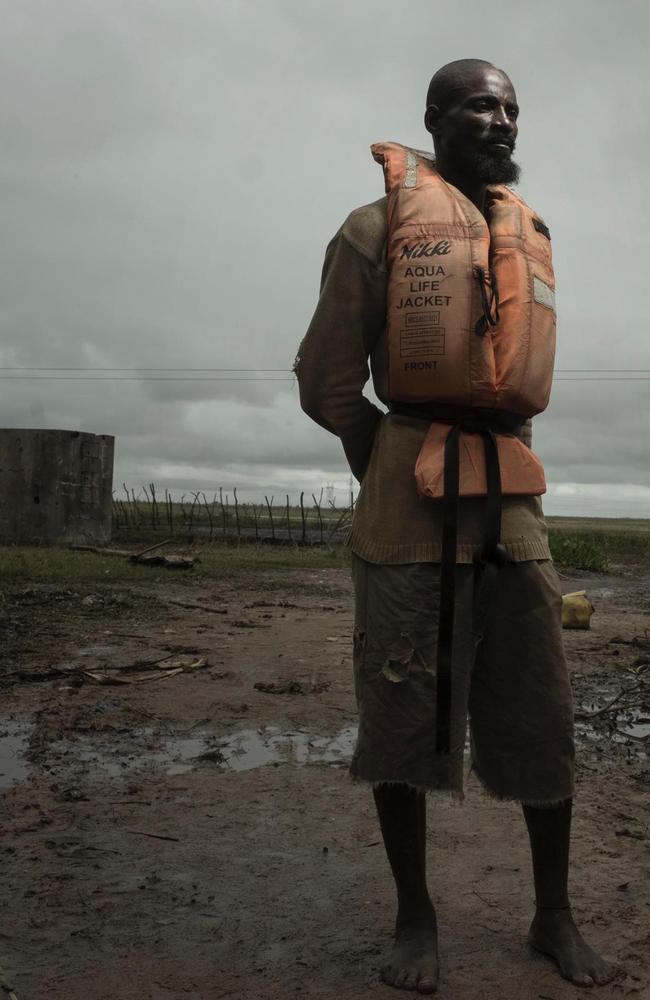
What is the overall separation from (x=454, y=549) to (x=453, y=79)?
121 centimetres

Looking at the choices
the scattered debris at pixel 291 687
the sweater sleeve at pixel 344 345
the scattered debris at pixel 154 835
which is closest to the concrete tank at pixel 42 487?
the scattered debris at pixel 291 687

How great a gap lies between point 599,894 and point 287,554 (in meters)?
15.4

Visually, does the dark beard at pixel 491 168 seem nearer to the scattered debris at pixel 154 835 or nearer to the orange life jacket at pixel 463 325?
the orange life jacket at pixel 463 325

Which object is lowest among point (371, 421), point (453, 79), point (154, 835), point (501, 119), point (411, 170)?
point (154, 835)

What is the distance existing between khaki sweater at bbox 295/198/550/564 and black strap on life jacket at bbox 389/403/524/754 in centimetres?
5

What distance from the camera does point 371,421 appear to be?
245 cm

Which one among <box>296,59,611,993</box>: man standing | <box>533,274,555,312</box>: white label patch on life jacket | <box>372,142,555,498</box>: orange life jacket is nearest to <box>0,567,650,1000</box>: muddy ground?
<box>296,59,611,993</box>: man standing

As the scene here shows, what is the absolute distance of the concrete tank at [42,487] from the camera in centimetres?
1747

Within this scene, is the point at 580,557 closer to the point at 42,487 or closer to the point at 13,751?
the point at 42,487

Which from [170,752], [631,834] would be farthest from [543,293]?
[170,752]

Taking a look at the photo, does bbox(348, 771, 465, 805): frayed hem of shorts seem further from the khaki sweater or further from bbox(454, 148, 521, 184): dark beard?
bbox(454, 148, 521, 184): dark beard

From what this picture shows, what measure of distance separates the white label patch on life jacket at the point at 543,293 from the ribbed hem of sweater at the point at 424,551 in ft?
1.98

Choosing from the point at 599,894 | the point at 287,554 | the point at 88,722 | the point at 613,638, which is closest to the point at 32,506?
the point at 287,554

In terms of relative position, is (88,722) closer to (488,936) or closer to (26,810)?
(26,810)
